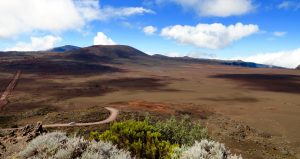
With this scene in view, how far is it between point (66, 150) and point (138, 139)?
792 cm

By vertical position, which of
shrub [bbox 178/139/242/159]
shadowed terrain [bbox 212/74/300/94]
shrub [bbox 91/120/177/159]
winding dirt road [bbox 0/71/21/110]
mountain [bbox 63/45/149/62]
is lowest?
winding dirt road [bbox 0/71/21/110]

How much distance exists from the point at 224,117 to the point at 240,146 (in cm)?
1454

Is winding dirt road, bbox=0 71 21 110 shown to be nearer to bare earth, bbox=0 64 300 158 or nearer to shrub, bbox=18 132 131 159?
bare earth, bbox=0 64 300 158

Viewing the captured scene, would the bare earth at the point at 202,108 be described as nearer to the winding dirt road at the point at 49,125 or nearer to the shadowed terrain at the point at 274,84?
the winding dirt road at the point at 49,125

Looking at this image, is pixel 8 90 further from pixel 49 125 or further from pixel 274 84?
pixel 274 84

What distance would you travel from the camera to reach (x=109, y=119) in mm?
34312

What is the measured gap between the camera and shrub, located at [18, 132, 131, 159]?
24.2 ft

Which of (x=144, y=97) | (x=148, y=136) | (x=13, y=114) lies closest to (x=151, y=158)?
(x=148, y=136)

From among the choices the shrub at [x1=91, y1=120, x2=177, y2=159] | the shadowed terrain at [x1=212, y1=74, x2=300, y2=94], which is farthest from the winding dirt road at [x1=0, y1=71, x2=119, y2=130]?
the shadowed terrain at [x1=212, y1=74, x2=300, y2=94]

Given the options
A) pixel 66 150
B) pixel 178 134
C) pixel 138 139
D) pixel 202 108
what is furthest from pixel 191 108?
pixel 66 150

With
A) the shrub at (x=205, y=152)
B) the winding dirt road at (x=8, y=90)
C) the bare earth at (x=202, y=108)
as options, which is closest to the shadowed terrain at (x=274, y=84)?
the bare earth at (x=202, y=108)

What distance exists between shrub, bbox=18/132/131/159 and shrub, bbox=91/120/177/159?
17.4ft

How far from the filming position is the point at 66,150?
746 cm

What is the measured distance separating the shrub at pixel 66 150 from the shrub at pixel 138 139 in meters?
5.32
